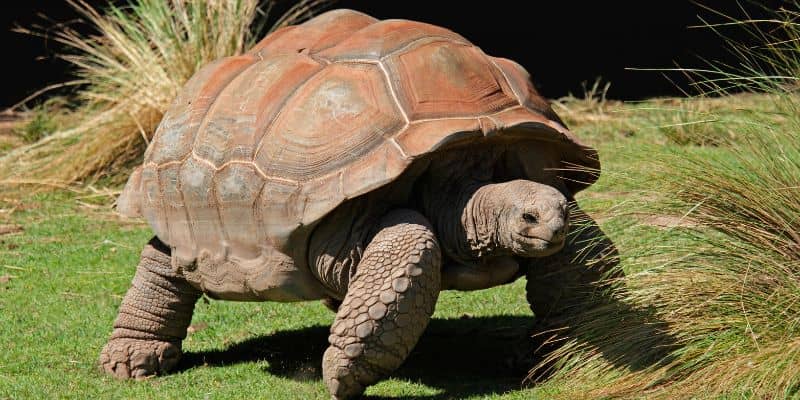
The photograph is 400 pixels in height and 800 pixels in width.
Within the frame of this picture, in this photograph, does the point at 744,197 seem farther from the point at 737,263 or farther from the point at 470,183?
the point at 470,183

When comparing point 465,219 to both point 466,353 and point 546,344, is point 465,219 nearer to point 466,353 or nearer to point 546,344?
point 546,344

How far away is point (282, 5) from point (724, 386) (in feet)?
39.0

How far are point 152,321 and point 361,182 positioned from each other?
4.63 ft

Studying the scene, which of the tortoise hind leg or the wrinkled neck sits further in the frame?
the tortoise hind leg

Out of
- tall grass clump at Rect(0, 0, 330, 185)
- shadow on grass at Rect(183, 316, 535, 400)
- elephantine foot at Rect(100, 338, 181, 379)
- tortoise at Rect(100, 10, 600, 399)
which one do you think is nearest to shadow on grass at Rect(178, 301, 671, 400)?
shadow on grass at Rect(183, 316, 535, 400)

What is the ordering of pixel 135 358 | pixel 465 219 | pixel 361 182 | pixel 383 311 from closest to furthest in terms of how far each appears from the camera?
1. pixel 383 311
2. pixel 361 182
3. pixel 465 219
4. pixel 135 358

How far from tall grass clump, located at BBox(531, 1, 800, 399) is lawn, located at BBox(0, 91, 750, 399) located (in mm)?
118

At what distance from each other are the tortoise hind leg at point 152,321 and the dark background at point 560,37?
7379 millimetres

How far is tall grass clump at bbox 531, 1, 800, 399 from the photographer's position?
3883mm

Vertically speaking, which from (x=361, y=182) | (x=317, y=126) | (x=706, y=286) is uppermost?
(x=317, y=126)

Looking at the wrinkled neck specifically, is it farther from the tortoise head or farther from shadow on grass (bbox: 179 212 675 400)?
shadow on grass (bbox: 179 212 675 400)

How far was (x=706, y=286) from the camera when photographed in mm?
4059

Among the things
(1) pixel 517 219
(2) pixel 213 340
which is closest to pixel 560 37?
(2) pixel 213 340

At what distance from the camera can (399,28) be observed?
473 cm
